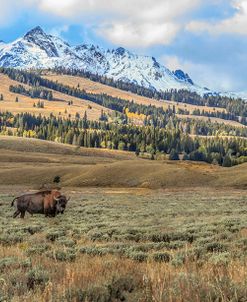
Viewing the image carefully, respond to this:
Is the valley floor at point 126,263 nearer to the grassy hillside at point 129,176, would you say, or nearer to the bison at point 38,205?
the bison at point 38,205

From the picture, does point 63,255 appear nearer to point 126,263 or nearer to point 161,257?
point 126,263

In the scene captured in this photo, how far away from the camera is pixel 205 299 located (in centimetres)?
634

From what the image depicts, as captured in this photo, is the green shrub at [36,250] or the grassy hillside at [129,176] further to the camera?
the grassy hillside at [129,176]

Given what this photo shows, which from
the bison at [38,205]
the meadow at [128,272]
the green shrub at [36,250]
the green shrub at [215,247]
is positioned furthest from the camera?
the bison at [38,205]

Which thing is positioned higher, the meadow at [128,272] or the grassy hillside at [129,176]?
the meadow at [128,272]

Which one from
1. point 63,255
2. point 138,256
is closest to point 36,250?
point 63,255

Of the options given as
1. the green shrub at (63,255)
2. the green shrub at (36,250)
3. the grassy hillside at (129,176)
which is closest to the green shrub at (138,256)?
the green shrub at (63,255)

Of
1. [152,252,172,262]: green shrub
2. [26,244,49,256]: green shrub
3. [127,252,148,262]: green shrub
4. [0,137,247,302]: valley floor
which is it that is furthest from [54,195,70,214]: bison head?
[152,252,172,262]: green shrub

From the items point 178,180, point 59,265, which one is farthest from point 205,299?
point 178,180

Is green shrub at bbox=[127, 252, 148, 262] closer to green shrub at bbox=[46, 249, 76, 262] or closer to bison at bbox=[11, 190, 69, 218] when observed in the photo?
green shrub at bbox=[46, 249, 76, 262]

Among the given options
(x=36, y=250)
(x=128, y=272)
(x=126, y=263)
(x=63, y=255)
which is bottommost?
(x=36, y=250)

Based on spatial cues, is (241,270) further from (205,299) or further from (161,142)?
(161,142)

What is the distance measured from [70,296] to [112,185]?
7337cm

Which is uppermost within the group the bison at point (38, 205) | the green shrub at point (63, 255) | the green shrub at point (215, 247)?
the green shrub at point (215, 247)
